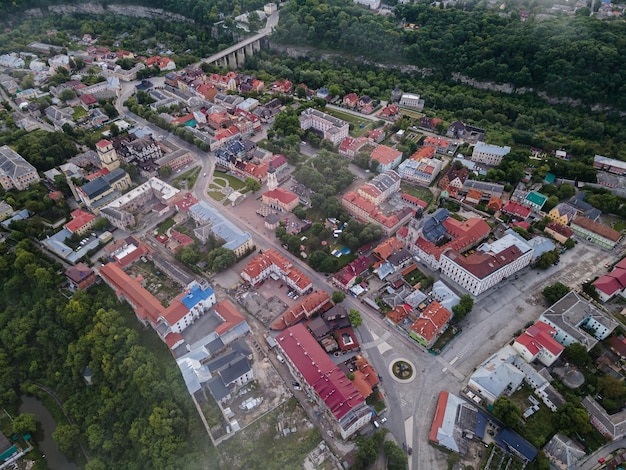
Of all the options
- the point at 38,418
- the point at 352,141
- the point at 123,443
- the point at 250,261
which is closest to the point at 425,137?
the point at 352,141

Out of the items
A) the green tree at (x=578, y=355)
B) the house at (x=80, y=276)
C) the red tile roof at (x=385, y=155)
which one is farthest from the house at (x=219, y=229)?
the green tree at (x=578, y=355)

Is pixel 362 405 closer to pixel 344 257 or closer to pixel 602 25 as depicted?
pixel 344 257

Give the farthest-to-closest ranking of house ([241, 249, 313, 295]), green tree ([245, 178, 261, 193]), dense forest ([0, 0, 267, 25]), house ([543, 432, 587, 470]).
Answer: dense forest ([0, 0, 267, 25]) < green tree ([245, 178, 261, 193]) < house ([241, 249, 313, 295]) < house ([543, 432, 587, 470])

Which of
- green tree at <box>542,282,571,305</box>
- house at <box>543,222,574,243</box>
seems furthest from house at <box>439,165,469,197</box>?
green tree at <box>542,282,571,305</box>

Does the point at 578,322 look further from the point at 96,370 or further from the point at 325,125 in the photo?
the point at 96,370

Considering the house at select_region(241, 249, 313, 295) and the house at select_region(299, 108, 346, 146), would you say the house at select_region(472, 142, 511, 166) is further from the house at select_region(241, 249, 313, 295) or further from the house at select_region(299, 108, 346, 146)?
the house at select_region(241, 249, 313, 295)

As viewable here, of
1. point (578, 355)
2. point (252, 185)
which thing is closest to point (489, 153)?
point (578, 355)

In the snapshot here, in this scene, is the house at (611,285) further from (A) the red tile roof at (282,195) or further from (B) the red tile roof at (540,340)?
(A) the red tile roof at (282,195)
